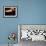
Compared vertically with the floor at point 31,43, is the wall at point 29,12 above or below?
above

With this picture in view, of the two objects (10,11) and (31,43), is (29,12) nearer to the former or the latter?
(10,11)

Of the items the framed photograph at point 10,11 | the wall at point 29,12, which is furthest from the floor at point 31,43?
the framed photograph at point 10,11

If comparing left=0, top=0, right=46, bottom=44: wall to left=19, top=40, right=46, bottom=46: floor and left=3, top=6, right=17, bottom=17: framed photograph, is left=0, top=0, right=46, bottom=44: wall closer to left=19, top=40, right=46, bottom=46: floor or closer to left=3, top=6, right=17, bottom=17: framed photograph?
left=3, top=6, right=17, bottom=17: framed photograph

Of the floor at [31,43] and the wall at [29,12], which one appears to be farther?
the wall at [29,12]

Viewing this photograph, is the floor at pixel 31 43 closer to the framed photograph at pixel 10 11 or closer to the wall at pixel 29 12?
the wall at pixel 29 12

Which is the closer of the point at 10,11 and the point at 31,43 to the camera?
the point at 31,43

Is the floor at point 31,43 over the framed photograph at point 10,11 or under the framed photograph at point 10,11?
under

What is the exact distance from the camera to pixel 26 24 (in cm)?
497

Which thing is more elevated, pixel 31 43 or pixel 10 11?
pixel 10 11

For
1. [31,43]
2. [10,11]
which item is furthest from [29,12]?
[31,43]

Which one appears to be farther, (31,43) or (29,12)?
(29,12)

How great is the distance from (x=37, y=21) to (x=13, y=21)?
0.86 meters

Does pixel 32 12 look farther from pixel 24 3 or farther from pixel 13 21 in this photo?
pixel 13 21

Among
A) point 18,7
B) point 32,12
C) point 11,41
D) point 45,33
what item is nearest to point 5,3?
point 18,7
